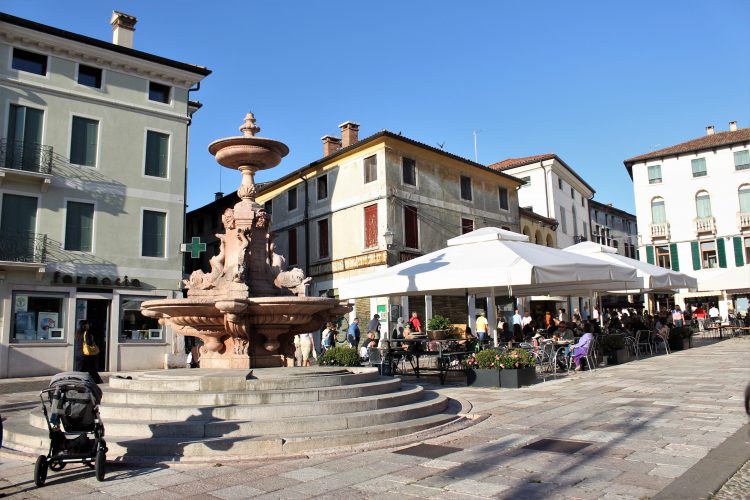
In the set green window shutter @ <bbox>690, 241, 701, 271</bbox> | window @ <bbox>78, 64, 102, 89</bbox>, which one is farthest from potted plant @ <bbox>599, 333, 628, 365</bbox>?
green window shutter @ <bbox>690, 241, 701, 271</bbox>

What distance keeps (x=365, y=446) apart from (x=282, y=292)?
14.0 feet

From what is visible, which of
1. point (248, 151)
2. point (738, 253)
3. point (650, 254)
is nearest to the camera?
point (248, 151)

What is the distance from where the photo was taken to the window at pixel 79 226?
783 inches

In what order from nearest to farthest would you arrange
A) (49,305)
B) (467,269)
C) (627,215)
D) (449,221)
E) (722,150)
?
1. (467,269)
2. (49,305)
3. (449,221)
4. (722,150)
5. (627,215)

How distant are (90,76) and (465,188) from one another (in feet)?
58.2

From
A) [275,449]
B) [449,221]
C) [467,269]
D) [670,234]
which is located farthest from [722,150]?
[275,449]

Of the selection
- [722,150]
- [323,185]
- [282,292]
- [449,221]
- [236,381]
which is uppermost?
[722,150]

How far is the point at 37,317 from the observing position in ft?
62.4

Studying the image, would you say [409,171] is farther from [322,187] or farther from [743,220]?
[743,220]

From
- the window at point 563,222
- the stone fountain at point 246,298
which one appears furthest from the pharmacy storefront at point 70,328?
the window at point 563,222

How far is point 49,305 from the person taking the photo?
19328 millimetres

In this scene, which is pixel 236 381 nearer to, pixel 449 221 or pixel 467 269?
pixel 467 269

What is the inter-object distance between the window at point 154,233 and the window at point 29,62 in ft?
19.3

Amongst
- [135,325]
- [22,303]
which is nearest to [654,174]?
[135,325]
